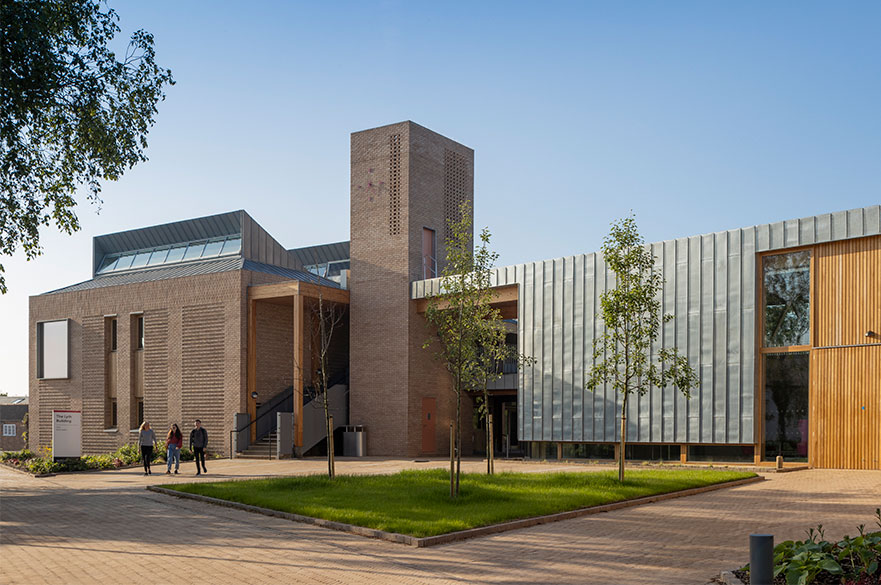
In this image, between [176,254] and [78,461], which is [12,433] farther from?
[78,461]

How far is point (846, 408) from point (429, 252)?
15311 mm

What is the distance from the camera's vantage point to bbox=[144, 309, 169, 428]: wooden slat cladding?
31547mm

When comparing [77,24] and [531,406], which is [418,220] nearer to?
[531,406]

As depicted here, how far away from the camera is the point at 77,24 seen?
15852mm

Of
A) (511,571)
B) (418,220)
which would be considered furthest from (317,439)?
(511,571)

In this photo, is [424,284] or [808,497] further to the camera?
[424,284]

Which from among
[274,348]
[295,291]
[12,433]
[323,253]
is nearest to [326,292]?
[295,291]

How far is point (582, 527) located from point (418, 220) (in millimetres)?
19300

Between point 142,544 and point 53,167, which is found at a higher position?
point 53,167

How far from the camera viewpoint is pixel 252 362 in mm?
29547

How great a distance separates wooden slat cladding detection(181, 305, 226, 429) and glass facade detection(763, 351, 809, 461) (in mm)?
19076

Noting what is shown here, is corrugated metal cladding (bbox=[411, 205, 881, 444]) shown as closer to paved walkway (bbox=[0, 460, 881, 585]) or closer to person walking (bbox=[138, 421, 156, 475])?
paved walkway (bbox=[0, 460, 881, 585])

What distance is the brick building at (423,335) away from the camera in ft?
67.8

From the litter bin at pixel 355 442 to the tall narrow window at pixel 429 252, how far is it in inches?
248
